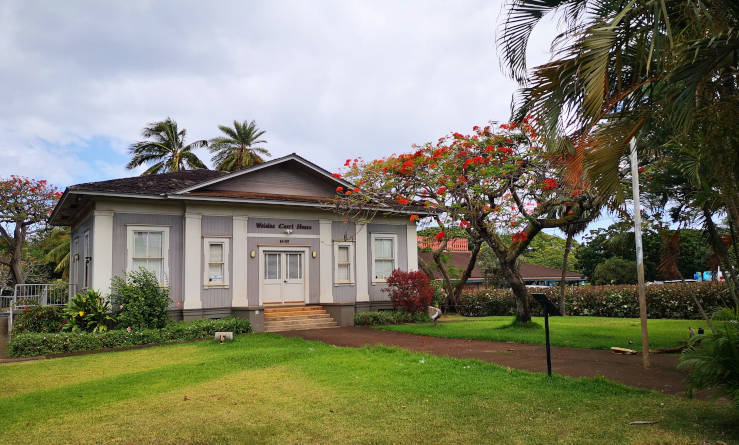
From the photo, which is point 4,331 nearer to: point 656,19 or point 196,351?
point 196,351

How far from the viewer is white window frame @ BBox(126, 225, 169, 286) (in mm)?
15586

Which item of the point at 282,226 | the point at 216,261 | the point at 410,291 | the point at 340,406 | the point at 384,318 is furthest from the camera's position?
the point at 410,291

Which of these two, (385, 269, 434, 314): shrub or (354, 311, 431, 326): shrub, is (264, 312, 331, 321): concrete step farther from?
(385, 269, 434, 314): shrub

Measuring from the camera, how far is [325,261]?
60.6 ft

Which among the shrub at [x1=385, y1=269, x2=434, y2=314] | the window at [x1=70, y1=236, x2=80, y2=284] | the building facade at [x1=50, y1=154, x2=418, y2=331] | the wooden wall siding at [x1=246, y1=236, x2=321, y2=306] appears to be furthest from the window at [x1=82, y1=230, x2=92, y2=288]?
the shrub at [x1=385, y1=269, x2=434, y2=314]

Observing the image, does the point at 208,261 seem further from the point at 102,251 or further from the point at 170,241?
the point at 102,251

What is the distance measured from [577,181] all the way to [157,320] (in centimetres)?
1227

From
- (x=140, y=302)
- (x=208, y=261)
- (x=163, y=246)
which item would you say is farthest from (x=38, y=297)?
(x=208, y=261)

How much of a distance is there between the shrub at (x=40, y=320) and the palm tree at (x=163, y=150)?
81.2 feet

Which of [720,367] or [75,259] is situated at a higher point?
[75,259]

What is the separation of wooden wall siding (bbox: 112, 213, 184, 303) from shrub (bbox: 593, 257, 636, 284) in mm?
28539

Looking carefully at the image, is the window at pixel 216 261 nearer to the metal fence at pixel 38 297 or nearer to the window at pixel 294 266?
the window at pixel 294 266

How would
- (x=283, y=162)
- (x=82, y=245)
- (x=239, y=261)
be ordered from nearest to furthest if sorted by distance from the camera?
(x=239, y=261), (x=82, y=245), (x=283, y=162)

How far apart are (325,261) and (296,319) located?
2.39 m
